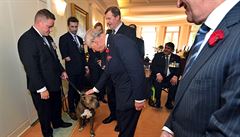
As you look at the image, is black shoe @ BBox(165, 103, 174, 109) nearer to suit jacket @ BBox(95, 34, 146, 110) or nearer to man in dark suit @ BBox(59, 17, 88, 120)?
man in dark suit @ BBox(59, 17, 88, 120)

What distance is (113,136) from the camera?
2.40 m

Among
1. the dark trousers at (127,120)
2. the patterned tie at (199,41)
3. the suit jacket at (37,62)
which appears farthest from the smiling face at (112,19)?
the patterned tie at (199,41)

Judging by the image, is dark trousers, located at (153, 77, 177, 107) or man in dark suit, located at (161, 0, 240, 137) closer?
man in dark suit, located at (161, 0, 240, 137)

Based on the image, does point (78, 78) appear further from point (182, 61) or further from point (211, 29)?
point (211, 29)

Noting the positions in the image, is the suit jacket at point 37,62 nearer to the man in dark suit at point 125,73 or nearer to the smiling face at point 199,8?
the man in dark suit at point 125,73

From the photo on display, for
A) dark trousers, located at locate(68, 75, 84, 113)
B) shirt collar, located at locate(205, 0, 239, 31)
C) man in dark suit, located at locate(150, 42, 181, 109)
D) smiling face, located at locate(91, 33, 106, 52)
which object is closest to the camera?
shirt collar, located at locate(205, 0, 239, 31)

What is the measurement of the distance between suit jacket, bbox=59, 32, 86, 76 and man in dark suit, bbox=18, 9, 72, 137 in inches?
21.7

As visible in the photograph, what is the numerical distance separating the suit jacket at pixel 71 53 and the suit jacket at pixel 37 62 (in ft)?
1.98

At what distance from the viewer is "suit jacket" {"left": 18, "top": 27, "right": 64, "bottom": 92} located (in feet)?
6.12

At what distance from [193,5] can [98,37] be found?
985mm

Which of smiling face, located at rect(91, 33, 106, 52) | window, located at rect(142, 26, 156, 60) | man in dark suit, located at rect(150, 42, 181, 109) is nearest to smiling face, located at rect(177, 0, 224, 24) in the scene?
smiling face, located at rect(91, 33, 106, 52)

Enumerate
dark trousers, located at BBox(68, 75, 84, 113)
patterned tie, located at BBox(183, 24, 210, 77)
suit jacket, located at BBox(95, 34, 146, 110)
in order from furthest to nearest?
dark trousers, located at BBox(68, 75, 84, 113), suit jacket, located at BBox(95, 34, 146, 110), patterned tie, located at BBox(183, 24, 210, 77)

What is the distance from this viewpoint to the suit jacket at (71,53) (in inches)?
112

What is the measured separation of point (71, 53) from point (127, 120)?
1.67 metres
